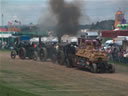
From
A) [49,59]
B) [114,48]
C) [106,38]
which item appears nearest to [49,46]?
[49,59]

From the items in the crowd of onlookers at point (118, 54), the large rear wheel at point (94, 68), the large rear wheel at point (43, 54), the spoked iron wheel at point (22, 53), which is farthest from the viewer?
the spoked iron wheel at point (22, 53)

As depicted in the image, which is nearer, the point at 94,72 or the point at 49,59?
the point at 94,72

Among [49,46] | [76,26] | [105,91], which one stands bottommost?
[105,91]

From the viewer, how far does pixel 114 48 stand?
23156 millimetres

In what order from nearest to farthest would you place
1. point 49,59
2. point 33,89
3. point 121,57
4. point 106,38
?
1. point 33,89
2. point 121,57
3. point 49,59
4. point 106,38

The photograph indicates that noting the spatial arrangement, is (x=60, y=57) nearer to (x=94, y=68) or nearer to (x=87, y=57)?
(x=87, y=57)

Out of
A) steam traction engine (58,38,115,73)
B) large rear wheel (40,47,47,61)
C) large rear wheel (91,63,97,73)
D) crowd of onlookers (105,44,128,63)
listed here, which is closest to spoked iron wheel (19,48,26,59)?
large rear wheel (40,47,47,61)

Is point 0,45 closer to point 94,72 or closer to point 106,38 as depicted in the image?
point 106,38

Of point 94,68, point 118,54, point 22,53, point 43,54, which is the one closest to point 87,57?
point 94,68

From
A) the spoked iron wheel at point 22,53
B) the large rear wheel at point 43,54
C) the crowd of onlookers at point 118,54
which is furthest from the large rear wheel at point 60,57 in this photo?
the crowd of onlookers at point 118,54

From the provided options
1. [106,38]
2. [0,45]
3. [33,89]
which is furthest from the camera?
[0,45]

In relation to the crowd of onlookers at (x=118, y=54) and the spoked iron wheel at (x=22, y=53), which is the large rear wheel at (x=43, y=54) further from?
the crowd of onlookers at (x=118, y=54)

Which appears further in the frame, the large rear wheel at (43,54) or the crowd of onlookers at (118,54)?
the large rear wheel at (43,54)

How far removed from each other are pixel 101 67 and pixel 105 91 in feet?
19.1
